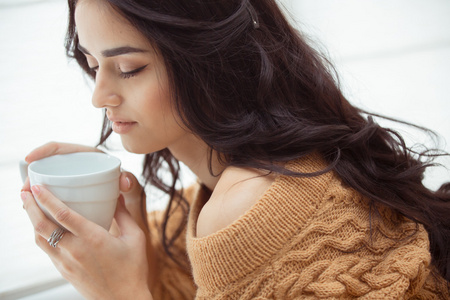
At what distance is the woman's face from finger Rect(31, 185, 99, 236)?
198mm

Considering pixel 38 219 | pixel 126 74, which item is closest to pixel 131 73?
pixel 126 74

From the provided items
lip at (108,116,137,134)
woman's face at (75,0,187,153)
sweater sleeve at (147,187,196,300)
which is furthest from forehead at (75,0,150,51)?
sweater sleeve at (147,187,196,300)

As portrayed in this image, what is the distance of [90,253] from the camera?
2.83 feet

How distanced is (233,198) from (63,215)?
316 mm

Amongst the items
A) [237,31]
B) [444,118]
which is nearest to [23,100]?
[237,31]

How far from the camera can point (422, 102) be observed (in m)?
1.59

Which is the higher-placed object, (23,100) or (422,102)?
(23,100)

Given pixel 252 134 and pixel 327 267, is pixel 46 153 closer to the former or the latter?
pixel 252 134

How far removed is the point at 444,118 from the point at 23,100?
1.34 metres

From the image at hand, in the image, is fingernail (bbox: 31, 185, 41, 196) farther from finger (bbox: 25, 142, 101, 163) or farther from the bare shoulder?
the bare shoulder

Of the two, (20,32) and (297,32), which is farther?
(20,32)

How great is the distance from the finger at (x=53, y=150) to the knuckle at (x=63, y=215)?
21 centimetres

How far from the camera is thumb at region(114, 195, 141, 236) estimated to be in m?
0.97

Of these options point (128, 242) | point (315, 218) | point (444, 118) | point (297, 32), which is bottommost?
point (444, 118)
